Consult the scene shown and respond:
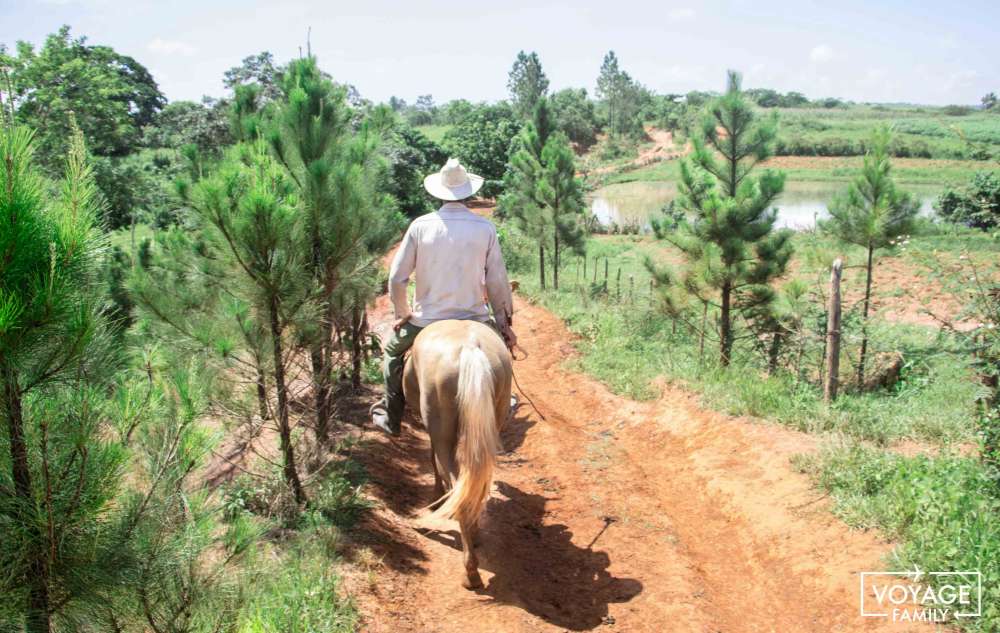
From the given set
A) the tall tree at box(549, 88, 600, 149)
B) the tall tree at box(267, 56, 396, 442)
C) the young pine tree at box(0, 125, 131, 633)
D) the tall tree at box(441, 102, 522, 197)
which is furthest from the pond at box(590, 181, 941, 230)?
the young pine tree at box(0, 125, 131, 633)

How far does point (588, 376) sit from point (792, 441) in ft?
12.4

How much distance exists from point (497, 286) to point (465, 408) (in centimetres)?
151

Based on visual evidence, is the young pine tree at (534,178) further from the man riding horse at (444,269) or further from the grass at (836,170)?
the grass at (836,170)

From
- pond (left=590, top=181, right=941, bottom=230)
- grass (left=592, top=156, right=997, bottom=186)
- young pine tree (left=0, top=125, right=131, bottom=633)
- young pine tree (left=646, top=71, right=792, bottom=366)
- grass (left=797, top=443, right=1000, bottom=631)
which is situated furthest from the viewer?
grass (left=592, top=156, right=997, bottom=186)

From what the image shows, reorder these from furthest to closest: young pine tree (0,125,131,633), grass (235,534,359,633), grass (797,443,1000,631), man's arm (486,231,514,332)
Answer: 1. man's arm (486,231,514,332)
2. grass (797,443,1000,631)
3. grass (235,534,359,633)
4. young pine tree (0,125,131,633)

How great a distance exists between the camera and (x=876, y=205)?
10.6 m

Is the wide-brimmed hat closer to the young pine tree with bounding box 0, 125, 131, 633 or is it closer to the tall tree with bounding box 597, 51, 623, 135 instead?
the young pine tree with bounding box 0, 125, 131, 633

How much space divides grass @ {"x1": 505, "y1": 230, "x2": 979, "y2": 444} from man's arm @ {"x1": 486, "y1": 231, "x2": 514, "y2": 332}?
10.1 feet

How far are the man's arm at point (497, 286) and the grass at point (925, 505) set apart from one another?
2868 millimetres

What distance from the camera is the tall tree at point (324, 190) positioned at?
198 inches

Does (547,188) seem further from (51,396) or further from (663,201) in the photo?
(663,201)

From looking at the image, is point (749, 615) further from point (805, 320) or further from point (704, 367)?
point (805, 320)

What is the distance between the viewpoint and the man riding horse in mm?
5336

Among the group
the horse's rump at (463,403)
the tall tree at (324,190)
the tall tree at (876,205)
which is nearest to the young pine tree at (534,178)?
the tall tree at (876,205)
